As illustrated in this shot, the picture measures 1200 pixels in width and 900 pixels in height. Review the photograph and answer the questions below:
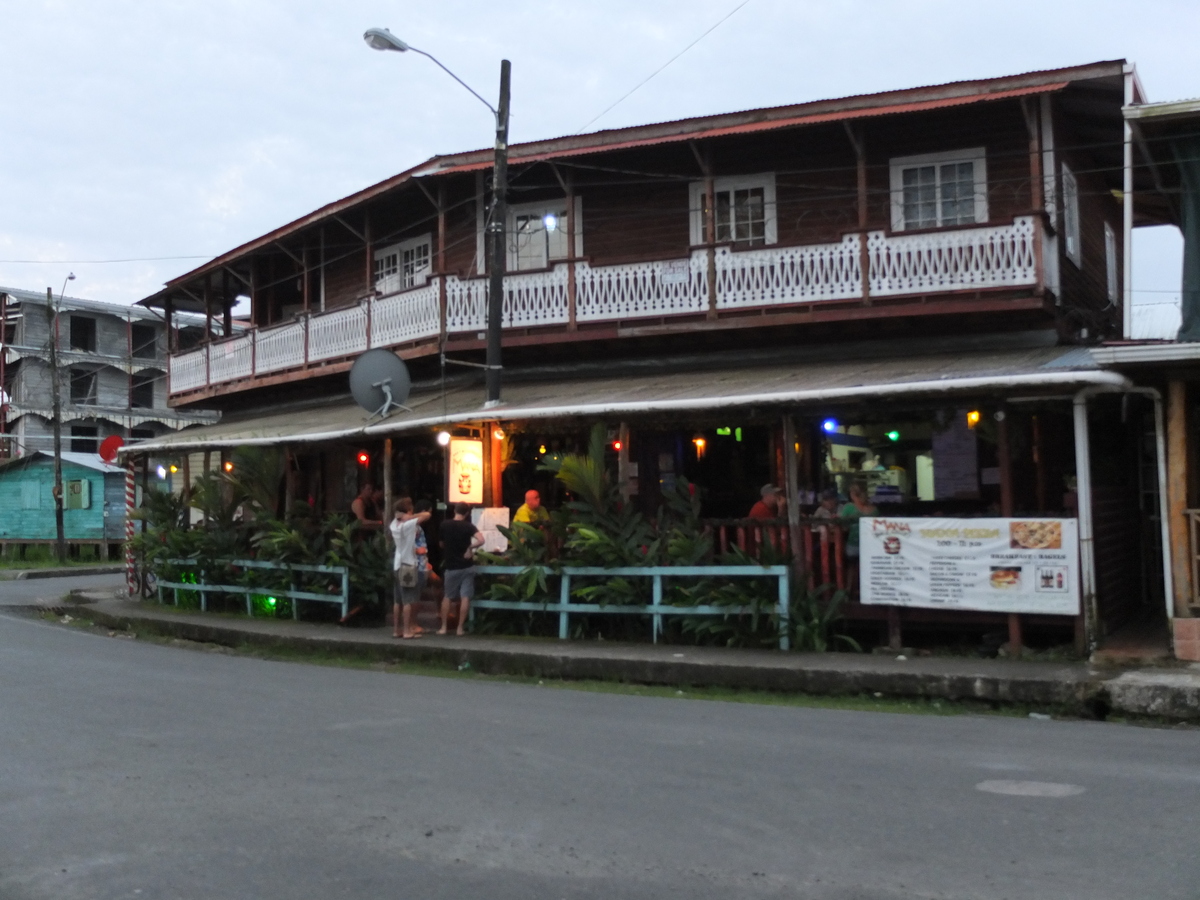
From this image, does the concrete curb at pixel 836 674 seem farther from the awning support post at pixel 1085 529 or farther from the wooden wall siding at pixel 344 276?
the wooden wall siding at pixel 344 276

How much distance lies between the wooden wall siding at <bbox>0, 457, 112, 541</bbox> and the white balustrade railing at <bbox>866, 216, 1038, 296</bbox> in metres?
27.0

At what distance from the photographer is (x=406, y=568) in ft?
46.8

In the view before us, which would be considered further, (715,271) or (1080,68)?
(715,271)

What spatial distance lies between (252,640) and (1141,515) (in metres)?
11.5

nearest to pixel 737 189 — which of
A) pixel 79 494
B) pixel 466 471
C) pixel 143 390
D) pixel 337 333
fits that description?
pixel 466 471

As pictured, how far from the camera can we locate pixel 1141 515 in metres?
14.4

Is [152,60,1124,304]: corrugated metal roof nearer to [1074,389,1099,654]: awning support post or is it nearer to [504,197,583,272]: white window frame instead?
[504,197,583,272]: white window frame

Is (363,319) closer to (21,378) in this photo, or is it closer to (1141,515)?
(1141,515)

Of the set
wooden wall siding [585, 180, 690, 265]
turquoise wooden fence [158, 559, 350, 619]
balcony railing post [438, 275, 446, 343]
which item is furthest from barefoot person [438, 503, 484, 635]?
wooden wall siding [585, 180, 690, 265]

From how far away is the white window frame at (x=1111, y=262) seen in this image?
18.8 m

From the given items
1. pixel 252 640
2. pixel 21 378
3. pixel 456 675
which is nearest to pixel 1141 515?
pixel 456 675

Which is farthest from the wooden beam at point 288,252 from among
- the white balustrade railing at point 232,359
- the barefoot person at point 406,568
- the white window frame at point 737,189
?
the barefoot person at point 406,568

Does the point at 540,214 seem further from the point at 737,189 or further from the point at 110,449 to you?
the point at 110,449

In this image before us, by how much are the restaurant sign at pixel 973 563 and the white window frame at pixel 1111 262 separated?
9021 millimetres
